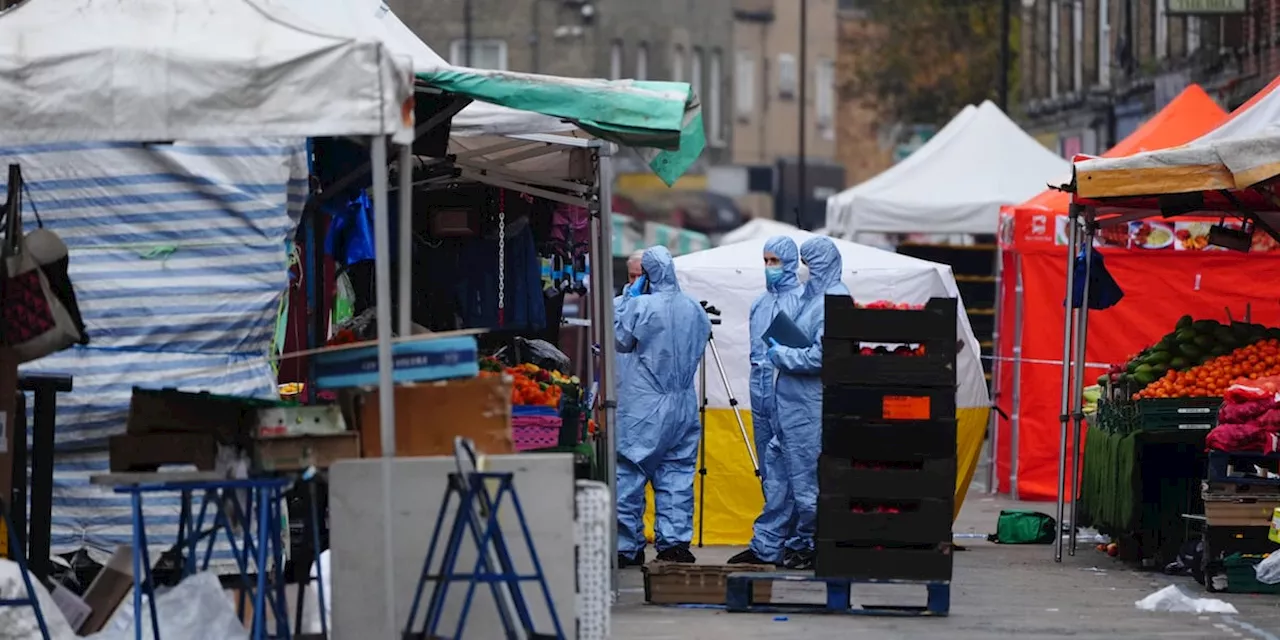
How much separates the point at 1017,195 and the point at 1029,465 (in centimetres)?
651

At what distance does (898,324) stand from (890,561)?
120 centimetres

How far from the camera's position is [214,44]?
8969 mm

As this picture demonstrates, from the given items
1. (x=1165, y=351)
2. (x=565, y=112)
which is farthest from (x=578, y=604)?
(x=1165, y=351)

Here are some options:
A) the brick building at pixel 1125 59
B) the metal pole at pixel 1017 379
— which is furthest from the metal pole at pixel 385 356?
the brick building at pixel 1125 59

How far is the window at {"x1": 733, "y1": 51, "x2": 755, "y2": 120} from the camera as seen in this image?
8300 cm

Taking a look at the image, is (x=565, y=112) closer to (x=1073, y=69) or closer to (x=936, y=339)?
(x=936, y=339)

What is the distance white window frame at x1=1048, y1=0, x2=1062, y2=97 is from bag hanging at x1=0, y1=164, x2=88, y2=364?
112ft

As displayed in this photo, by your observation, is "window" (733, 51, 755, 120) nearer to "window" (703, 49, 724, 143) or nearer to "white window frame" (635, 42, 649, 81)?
"window" (703, 49, 724, 143)

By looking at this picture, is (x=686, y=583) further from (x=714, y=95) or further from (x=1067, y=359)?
(x=714, y=95)

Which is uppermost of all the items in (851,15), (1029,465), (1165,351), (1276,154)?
(851,15)

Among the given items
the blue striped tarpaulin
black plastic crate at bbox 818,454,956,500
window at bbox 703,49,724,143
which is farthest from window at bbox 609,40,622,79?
black plastic crate at bbox 818,454,956,500

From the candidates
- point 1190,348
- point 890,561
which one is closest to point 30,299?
point 890,561

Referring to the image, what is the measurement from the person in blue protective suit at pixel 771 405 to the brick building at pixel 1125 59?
12.7 metres

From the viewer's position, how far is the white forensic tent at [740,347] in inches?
661
